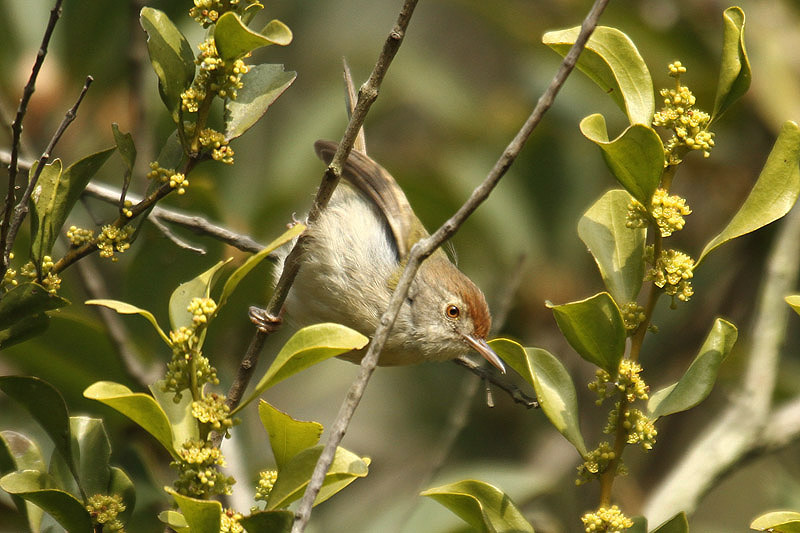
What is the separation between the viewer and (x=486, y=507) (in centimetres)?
171

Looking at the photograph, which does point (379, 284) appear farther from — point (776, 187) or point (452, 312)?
point (776, 187)

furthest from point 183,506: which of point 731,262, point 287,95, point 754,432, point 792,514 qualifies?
point 287,95

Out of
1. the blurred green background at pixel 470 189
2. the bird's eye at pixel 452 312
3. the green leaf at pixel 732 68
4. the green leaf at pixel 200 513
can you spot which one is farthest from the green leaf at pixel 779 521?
the bird's eye at pixel 452 312

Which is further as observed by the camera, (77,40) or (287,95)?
(287,95)

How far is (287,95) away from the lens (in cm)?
575

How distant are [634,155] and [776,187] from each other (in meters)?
0.27

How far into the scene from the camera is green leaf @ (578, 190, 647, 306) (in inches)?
67.3

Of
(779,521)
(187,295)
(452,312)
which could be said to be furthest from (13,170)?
(452,312)

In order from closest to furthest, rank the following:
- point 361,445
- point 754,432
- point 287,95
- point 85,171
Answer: point 85,171 → point 754,432 → point 361,445 → point 287,95

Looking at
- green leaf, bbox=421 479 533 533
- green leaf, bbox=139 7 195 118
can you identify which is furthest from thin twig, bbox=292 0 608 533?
green leaf, bbox=139 7 195 118

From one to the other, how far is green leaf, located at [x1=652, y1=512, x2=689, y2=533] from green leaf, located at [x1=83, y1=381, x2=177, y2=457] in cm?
85

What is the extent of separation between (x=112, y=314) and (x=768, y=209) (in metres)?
2.17

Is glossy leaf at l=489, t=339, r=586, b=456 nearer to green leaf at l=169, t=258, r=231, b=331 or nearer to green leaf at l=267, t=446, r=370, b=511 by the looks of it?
green leaf at l=267, t=446, r=370, b=511

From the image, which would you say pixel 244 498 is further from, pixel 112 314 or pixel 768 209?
pixel 768 209
